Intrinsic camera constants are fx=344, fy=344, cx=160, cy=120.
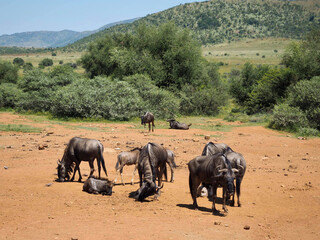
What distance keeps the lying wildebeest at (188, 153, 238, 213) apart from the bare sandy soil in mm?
605

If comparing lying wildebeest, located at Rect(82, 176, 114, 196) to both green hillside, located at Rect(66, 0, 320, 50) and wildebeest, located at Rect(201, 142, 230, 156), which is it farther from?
green hillside, located at Rect(66, 0, 320, 50)

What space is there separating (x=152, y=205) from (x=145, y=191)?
44 cm

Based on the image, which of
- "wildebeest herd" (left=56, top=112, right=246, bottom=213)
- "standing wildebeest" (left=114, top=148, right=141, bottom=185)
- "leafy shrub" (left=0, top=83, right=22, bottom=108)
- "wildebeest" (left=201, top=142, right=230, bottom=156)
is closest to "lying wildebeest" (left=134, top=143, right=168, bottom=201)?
"wildebeest herd" (left=56, top=112, right=246, bottom=213)

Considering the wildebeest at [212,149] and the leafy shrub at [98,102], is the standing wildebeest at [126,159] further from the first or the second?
the leafy shrub at [98,102]

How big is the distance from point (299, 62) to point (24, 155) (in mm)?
26937

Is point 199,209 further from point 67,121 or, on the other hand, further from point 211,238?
point 67,121

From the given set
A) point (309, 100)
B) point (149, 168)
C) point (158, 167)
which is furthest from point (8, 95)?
point (149, 168)

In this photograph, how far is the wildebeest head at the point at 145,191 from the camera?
30.7ft

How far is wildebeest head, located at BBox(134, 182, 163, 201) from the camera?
30.7 ft

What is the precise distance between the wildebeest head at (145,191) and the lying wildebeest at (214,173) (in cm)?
109

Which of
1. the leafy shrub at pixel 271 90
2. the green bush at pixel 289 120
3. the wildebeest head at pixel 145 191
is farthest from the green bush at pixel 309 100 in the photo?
the wildebeest head at pixel 145 191

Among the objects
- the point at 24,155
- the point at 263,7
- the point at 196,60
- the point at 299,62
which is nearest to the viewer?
the point at 24,155

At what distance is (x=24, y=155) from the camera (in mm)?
15367

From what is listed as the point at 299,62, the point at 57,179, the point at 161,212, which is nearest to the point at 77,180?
the point at 57,179
